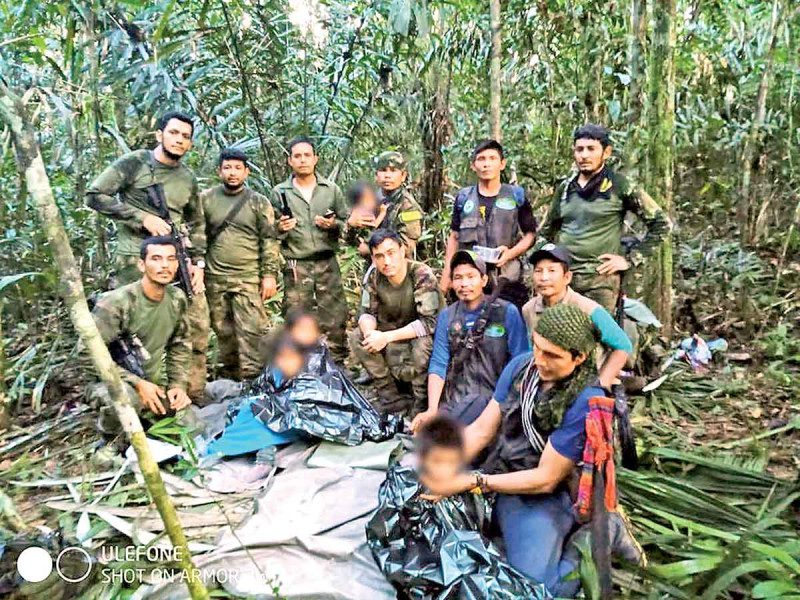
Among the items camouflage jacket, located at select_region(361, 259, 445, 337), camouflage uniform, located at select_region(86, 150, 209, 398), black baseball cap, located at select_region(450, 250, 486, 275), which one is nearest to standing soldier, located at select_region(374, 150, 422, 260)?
camouflage jacket, located at select_region(361, 259, 445, 337)

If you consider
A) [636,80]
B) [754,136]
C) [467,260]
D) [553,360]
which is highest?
[636,80]

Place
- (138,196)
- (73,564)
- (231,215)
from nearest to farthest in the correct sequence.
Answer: (73,564), (138,196), (231,215)

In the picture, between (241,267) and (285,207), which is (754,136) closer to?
(285,207)

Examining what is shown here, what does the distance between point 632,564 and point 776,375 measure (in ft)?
9.57

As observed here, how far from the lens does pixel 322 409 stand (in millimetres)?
3865

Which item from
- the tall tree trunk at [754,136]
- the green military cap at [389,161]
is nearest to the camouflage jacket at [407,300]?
the green military cap at [389,161]

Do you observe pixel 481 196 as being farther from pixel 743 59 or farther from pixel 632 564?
pixel 743 59

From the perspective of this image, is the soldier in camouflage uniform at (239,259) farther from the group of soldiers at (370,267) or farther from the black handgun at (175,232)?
the black handgun at (175,232)

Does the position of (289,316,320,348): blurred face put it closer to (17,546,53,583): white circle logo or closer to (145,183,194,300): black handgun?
(145,183,194,300): black handgun

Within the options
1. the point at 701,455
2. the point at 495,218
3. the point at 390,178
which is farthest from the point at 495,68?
the point at 701,455

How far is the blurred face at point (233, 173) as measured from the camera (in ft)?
15.5

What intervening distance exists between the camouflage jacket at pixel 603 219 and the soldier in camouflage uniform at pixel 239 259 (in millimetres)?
2240

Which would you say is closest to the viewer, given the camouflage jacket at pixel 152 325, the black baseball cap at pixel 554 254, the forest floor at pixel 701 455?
the forest floor at pixel 701 455

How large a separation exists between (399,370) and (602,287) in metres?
1.51
